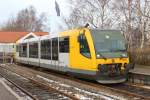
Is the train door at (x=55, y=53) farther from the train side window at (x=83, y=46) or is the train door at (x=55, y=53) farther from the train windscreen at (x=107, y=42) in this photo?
the train windscreen at (x=107, y=42)

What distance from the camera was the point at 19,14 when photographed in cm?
14538

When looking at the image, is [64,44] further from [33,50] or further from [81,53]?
[33,50]

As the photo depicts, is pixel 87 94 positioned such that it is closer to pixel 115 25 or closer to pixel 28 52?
pixel 28 52

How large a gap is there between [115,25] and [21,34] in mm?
48030

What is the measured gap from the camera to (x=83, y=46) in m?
19.9

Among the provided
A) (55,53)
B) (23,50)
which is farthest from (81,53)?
(23,50)

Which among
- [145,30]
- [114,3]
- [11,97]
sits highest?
[114,3]

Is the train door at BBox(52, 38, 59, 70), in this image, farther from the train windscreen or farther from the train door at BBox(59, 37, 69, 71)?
the train windscreen

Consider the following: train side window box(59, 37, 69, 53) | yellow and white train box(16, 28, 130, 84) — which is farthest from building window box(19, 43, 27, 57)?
yellow and white train box(16, 28, 130, 84)

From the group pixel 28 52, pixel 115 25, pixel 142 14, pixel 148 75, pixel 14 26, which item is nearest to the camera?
pixel 148 75

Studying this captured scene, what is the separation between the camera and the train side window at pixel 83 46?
1946cm

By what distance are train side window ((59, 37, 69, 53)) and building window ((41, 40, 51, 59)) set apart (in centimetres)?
310

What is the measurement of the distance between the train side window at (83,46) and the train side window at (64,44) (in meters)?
2.12

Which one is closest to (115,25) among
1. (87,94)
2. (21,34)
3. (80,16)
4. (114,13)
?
(114,13)
